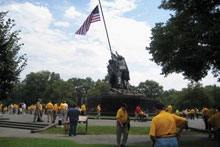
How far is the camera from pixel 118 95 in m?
27.0

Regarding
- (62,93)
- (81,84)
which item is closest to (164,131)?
(62,93)

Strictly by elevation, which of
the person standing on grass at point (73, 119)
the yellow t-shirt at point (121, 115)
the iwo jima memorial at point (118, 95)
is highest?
the iwo jima memorial at point (118, 95)

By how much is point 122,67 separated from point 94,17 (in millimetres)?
13193

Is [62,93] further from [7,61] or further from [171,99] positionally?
[7,61]

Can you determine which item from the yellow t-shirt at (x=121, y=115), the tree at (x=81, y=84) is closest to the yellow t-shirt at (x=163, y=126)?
the yellow t-shirt at (x=121, y=115)

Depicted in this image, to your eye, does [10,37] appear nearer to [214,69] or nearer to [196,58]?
[196,58]

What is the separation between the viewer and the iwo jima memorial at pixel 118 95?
26.3 meters

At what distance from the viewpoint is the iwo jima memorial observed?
26.3 m

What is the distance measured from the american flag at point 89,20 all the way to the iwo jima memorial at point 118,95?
12.2 inches

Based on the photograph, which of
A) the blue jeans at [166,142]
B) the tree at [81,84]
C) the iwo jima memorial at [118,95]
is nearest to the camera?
the blue jeans at [166,142]

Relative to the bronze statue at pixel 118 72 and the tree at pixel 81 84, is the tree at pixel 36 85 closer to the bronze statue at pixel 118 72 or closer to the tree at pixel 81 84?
the tree at pixel 81 84

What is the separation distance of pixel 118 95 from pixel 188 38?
649 inches

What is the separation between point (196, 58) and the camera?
11.2 m

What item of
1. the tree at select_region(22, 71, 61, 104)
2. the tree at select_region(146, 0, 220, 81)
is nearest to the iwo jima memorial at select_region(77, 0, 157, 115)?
the tree at select_region(146, 0, 220, 81)
